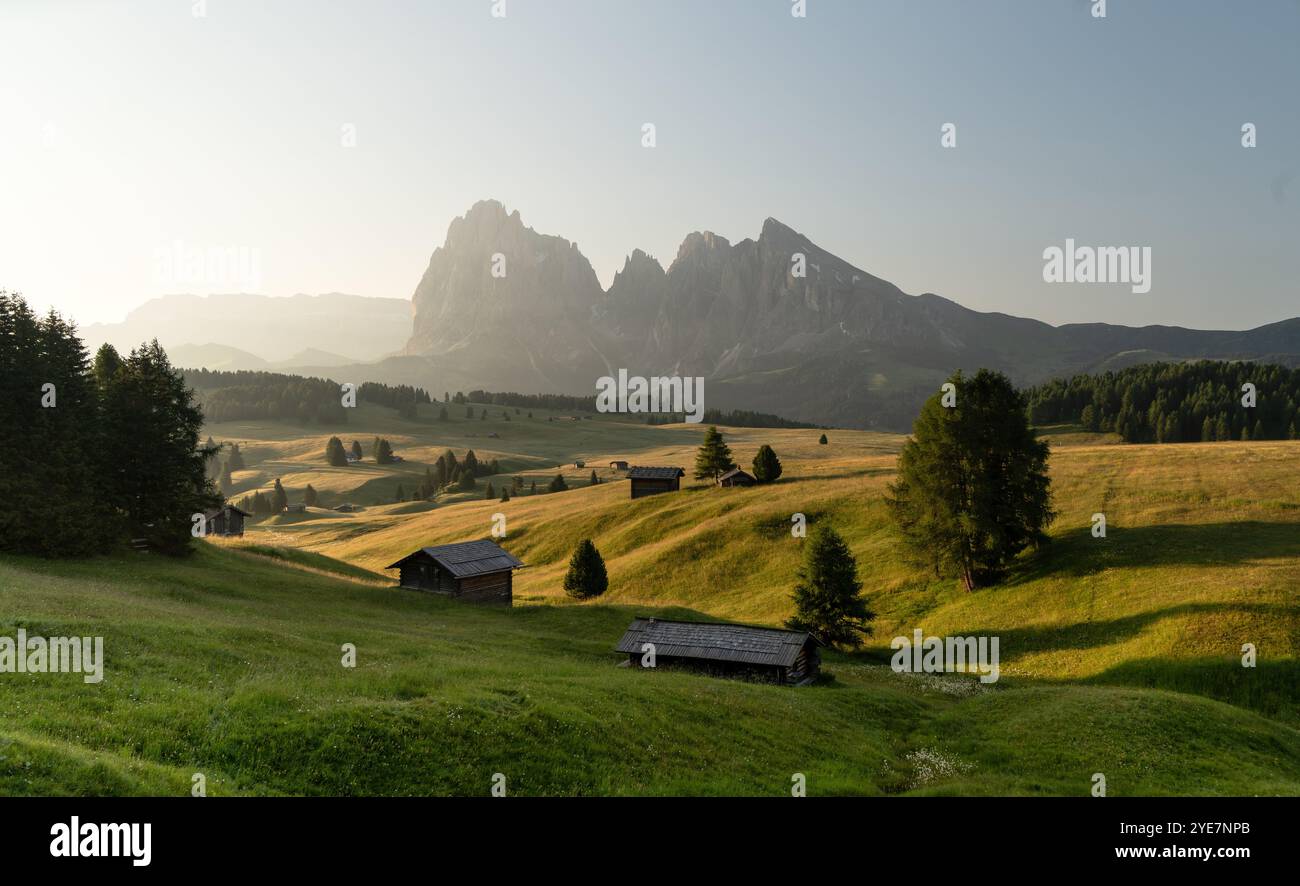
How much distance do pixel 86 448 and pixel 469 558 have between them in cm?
2625

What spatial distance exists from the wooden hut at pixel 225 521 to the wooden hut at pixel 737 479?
59.0m

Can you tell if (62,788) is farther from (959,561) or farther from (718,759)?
(959,561)

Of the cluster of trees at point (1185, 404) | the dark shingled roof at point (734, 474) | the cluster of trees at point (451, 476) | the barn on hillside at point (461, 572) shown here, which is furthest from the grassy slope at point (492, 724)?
the cluster of trees at point (1185, 404)

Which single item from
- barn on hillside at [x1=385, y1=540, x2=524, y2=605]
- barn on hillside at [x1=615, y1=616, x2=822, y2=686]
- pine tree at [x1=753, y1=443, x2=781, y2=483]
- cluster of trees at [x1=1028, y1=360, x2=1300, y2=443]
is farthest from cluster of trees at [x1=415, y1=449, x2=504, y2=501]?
cluster of trees at [x1=1028, y1=360, x2=1300, y2=443]

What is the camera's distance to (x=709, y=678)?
34.5 metres

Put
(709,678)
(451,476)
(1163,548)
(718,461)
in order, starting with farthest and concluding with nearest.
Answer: (451,476) → (718,461) → (1163,548) → (709,678)

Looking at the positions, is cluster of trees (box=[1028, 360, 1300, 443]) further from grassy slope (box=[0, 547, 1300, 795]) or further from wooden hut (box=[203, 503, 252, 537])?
wooden hut (box=[203, 503, 252, 537])

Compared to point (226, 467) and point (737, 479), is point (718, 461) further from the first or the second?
point (226, 467)

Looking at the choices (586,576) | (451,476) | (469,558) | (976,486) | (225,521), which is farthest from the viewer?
(451,476)

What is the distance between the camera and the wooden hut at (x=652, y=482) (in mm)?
95312

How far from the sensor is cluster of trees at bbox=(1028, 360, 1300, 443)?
5044 inches

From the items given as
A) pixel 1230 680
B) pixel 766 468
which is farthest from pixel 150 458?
pixel 1230 680

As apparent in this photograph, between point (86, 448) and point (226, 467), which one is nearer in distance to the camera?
point (86, 448)
